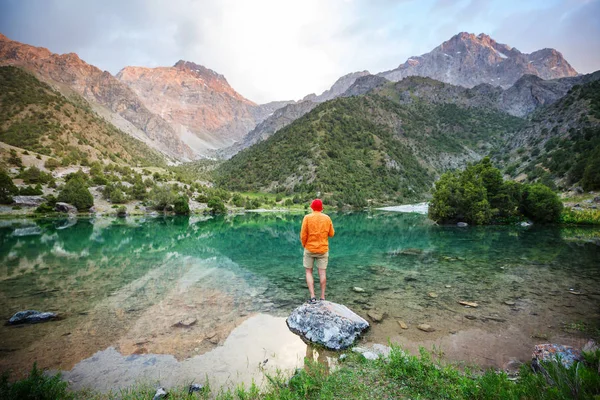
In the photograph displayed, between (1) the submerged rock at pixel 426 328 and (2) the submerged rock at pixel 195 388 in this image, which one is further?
(1) the submerged rock at pixel 426 328

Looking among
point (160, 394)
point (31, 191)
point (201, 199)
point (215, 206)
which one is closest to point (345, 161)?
point (201, 199)

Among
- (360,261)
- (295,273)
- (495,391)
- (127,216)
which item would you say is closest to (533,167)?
(360,261)

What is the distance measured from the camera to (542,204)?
147 ft

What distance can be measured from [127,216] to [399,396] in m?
76.0

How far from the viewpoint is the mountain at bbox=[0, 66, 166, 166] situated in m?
95.6

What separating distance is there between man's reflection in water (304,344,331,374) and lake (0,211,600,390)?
3.8 inches

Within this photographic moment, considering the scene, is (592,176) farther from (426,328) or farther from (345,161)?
(345,161)

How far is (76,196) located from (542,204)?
90541 millimetres

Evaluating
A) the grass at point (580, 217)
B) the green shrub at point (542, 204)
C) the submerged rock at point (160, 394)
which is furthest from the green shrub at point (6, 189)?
the grass at point (580, 217)

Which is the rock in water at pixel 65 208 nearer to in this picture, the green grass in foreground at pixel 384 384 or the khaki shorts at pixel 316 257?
the green grass in foreground at pixel 384 384

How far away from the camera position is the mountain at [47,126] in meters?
95.6

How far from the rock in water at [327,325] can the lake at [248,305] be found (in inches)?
14.3

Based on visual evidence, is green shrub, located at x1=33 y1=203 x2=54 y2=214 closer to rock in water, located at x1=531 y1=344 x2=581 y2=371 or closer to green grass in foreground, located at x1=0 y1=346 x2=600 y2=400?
green grass in foreground, located at x1=0 y1=346 x2=600 y2=400

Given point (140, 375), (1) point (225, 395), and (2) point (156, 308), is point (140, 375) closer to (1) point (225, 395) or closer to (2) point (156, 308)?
(1) point (225, 395)
